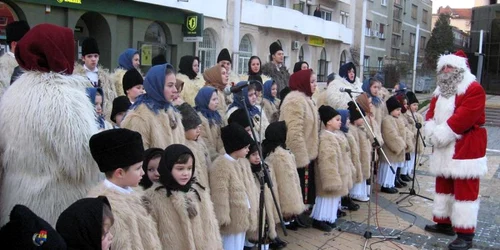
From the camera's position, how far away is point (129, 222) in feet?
9.83

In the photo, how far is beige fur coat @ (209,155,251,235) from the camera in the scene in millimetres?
4582

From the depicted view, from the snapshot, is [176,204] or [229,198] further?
[229,198]

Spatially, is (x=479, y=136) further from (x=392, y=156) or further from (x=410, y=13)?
(x=410, y=13)


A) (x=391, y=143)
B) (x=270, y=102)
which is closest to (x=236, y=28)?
(x=391, y=143)

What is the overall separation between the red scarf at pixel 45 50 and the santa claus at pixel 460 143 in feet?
15.3

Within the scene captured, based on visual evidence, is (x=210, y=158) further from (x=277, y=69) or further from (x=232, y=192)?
(x=277, y=69)

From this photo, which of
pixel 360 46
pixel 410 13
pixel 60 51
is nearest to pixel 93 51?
pixel 60 51

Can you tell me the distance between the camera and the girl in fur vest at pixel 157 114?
4227 millimetres

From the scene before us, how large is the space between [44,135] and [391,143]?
6.84 m

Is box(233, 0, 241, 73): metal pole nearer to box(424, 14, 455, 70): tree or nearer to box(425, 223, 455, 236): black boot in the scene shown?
box(425, 223, 455, 236): black boot

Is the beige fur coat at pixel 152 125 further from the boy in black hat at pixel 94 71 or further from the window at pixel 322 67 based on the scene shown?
the window at pixel 322 67

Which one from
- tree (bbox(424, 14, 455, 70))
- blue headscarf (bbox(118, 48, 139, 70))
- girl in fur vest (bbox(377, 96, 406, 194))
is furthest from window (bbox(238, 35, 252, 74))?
tree (bbox(424, 14, 455, 70))

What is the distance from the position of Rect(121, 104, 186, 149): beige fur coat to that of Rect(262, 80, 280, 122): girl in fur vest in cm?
299


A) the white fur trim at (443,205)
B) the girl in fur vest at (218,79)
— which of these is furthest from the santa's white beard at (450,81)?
the girl in fur vest at (218,79)
